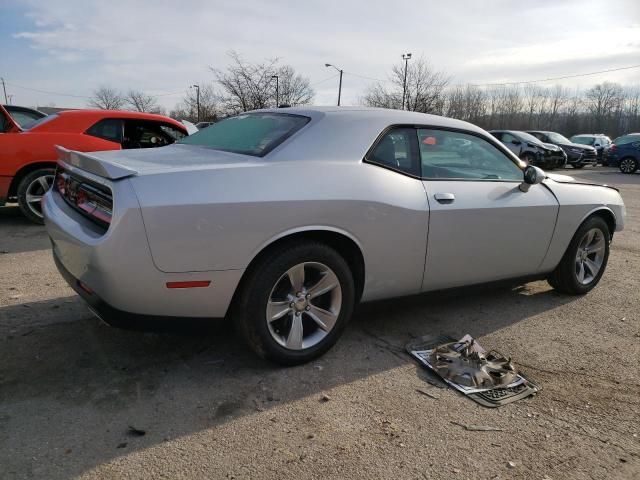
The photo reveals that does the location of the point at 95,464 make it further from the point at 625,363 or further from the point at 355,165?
the point at 625,363

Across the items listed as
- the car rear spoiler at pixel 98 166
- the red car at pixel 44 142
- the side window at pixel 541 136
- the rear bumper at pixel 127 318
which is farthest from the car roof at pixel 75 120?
the side window at pixel 541 136

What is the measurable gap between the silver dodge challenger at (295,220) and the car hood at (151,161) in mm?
12

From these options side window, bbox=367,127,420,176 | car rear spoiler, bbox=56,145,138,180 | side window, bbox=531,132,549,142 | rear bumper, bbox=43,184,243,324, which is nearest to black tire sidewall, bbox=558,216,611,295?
side window, bbox=367,127,420,176

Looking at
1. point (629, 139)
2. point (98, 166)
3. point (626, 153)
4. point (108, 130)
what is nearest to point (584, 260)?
point (98, 166)

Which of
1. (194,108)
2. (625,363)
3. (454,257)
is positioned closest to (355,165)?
(454,257)

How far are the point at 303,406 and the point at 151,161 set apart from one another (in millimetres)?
1589

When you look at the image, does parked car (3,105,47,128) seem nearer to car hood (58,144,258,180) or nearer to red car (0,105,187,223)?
red car (0,105,187,223)

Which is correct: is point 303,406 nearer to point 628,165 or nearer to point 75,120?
point 75,120

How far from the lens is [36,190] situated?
6.47m

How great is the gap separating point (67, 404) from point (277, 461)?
3.76 feet

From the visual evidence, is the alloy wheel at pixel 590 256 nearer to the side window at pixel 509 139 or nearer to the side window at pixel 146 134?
the side window at pixel 146 134

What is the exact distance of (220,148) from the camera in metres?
3.33

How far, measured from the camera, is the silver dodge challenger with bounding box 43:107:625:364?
2.45m

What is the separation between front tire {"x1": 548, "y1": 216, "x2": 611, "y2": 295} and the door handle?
162 centimetres
